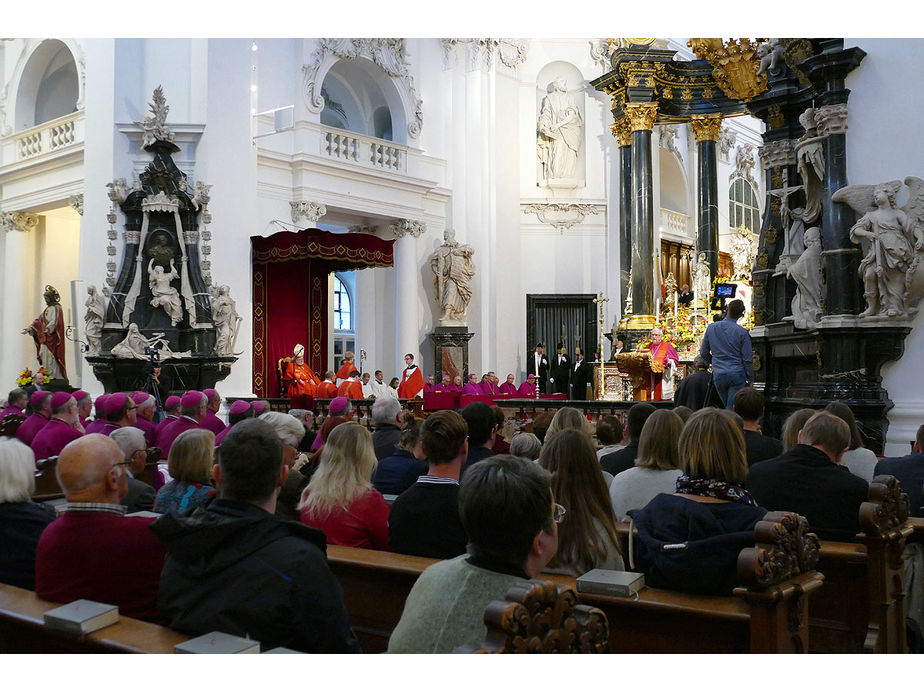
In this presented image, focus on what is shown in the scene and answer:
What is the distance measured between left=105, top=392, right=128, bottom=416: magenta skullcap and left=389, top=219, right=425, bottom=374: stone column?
12028 mm

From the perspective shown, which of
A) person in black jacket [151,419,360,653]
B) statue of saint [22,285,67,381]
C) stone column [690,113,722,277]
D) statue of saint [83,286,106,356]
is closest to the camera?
person in black jacket [151,419,360,653]

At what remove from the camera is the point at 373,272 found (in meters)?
20.1

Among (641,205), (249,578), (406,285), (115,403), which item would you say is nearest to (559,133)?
(641,205)

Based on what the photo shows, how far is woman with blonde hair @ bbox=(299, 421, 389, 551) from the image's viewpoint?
156 inches

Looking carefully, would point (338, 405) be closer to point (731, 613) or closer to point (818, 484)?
point (818, 484)

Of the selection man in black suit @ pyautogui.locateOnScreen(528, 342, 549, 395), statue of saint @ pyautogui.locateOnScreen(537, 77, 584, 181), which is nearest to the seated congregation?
man in black suit @ pyautogui.locateOnScreen(528, 342, 549, 395)

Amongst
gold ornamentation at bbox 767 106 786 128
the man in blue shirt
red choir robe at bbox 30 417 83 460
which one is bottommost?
red choir robe at bbox 30 417 83 460

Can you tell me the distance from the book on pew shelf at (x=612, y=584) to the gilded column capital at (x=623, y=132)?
1575 cm

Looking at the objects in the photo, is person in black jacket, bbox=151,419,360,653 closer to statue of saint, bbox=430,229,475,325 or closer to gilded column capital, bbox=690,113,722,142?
statue of saint, bbox=430,229,475,325

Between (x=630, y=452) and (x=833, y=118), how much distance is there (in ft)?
14.5

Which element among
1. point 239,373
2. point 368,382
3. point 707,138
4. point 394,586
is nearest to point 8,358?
point 239,373

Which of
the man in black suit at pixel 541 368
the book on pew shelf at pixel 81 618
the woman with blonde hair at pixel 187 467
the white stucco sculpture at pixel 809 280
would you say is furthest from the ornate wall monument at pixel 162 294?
the book on pew shelf at pixel 81 618

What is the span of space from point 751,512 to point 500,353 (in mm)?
17495
